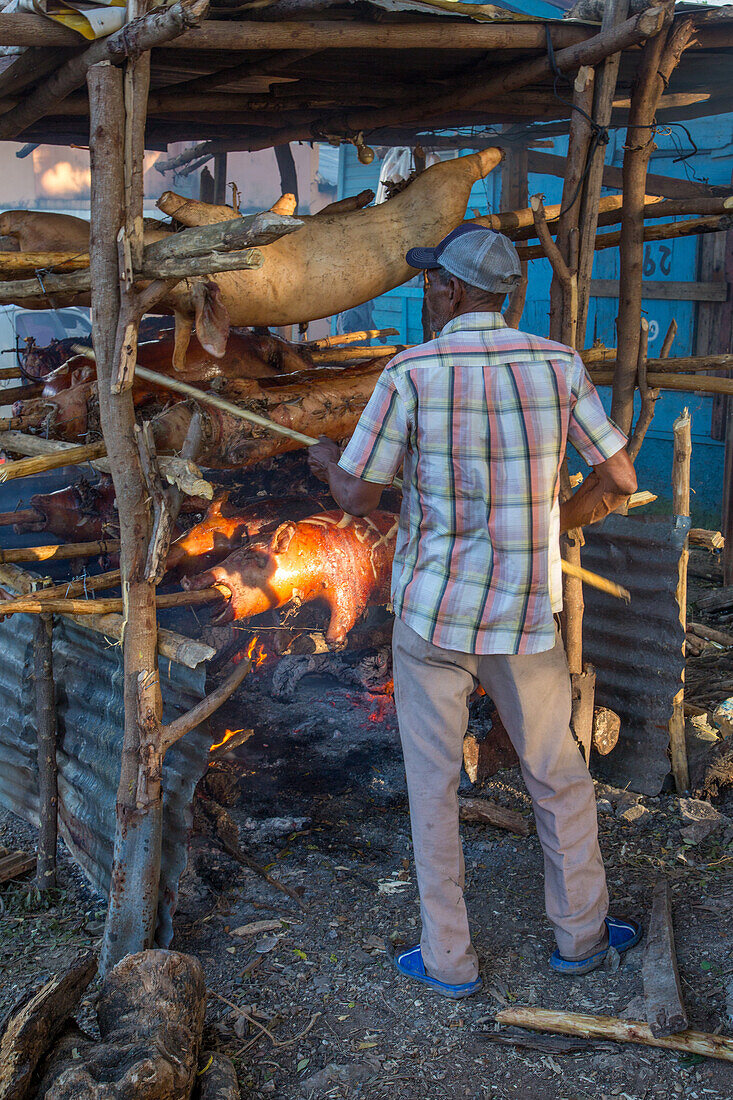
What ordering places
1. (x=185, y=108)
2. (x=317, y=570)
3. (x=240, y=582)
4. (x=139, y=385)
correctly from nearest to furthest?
(x=139, y=385)
(x=185, y=108)
(x=240, y=582)
(x=317, y=570)

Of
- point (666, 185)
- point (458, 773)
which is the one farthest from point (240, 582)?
point (666, 185)

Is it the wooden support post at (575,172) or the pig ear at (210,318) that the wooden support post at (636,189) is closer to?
the wooden support post at (575,172)

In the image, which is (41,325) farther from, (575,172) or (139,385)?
(575,172)

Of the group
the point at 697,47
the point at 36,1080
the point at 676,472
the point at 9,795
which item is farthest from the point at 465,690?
the point at 697,47

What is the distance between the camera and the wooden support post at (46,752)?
3924 mm

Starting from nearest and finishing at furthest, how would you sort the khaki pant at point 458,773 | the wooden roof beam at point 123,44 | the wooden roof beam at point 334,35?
the wooden roof beam at point 123,44 → the wooden roof beam at point 334,35 → the khaki pant at point 458,773

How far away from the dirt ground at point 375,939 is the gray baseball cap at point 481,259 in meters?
2.39

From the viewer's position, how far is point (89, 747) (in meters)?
3.87

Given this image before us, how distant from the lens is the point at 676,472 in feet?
14.3

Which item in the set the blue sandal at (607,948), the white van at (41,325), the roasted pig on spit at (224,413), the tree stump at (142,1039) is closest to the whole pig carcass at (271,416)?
the roasted pig on spit at (224,413)

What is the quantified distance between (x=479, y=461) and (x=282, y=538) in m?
2.31

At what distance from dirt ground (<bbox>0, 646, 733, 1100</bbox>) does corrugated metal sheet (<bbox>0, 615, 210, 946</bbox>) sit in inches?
8.1

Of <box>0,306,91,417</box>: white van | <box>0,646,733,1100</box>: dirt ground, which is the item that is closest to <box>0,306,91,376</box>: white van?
<box>0,306,91,417</box>: white van

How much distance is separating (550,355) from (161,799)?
2161mm
